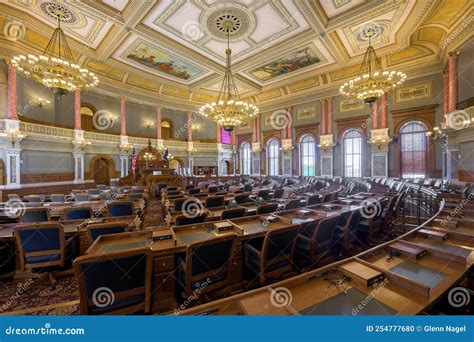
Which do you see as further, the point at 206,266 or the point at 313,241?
the point at 313,241

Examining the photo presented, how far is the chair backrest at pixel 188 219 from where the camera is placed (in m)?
3.70

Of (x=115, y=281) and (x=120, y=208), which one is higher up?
(x=120, y=208)

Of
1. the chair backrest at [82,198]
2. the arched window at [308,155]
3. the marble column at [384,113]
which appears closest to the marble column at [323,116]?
the arched window at [308,155]

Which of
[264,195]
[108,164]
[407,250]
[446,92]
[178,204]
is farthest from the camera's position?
[108,164]

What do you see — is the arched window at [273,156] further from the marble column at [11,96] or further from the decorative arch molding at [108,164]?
the marble column at [11,96]

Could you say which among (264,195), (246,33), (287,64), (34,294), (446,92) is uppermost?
(287,64)

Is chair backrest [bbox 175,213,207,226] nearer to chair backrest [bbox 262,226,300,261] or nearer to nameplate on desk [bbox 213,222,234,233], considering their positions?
nameplate on desk [bbox 213,222,234,233]

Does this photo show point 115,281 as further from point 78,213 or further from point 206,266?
point 78,213

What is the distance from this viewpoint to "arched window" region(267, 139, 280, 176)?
60.8 ft

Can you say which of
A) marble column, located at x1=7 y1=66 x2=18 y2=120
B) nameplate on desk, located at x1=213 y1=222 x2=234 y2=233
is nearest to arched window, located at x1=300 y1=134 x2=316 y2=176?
nameplate on desk, located at x1=213 y1=222 x2=234 y2=233

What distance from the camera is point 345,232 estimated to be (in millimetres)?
3730

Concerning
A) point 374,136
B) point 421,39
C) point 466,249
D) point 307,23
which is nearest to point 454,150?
point 374,136

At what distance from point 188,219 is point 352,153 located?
45.8 ft

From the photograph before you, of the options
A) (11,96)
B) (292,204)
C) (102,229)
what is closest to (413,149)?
(292,204)
